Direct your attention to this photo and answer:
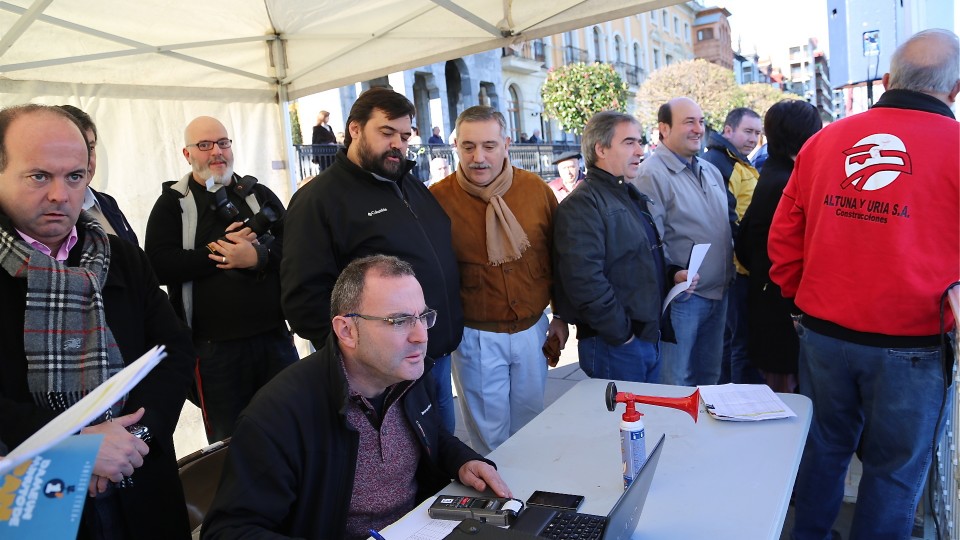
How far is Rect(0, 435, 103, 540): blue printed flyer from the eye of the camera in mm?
947

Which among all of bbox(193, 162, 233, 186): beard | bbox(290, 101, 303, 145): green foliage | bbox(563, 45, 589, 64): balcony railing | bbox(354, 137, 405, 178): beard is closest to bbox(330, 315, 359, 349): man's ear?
bbox(354, 137, 405, 178): beard

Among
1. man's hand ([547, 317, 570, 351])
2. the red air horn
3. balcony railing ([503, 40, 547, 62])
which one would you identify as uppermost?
balcony railing ([503, 40, 547, 62])

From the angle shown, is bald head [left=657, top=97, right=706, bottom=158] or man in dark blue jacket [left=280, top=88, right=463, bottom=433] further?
bald head [left=657, top=97, right=706, bottom=158]

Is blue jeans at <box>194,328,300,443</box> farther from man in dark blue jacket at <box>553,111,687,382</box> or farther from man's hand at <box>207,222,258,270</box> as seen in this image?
man in dark blue jacket at <box>553,111,687,382</box>

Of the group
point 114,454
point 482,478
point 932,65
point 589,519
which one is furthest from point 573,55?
point 114,454

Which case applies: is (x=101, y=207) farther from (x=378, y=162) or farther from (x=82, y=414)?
(x=82, y=414)

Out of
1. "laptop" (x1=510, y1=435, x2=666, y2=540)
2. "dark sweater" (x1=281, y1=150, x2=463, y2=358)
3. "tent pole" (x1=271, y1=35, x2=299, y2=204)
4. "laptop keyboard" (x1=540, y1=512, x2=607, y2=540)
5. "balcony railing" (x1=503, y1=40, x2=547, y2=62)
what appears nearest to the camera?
"laptop" (x1=510, y1=435, x2=666, y2=540)

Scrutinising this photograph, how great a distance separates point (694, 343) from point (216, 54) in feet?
11.4

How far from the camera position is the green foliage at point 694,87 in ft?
111

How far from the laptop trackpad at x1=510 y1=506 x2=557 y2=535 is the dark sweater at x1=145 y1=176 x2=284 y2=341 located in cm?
191

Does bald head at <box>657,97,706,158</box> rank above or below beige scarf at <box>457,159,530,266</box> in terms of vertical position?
above

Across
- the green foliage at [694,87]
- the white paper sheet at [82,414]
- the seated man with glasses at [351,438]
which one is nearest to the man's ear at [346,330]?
the seated man with glasses at [351,438]

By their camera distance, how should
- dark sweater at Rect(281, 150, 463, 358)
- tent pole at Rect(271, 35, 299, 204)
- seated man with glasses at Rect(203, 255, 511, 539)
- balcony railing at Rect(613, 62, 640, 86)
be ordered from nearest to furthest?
seated man with glasses at Rect(203, 255, 511, 539) < dark sweater at Rect(281, 150, 463, 358) < tent pole at Rect(271, 35, 299, 204) < balcony railing at Rect(613, 62, 640, 86)

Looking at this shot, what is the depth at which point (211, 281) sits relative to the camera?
3.10 meters
